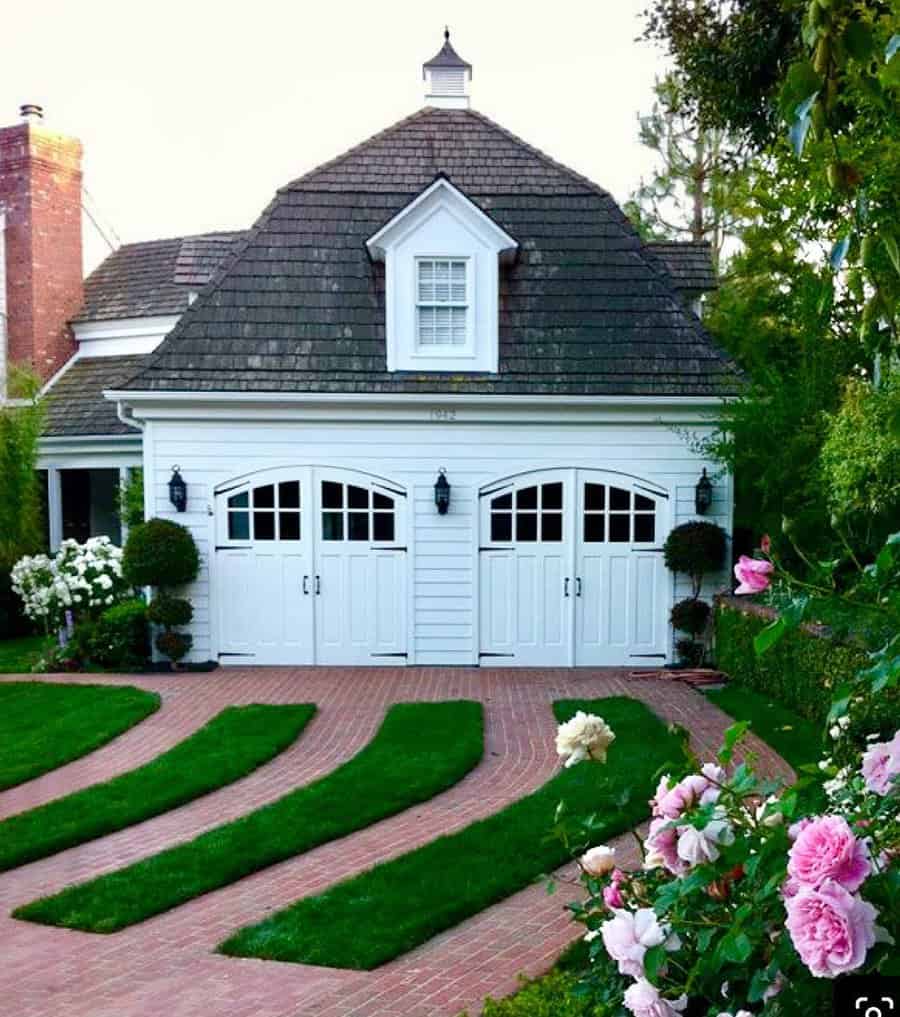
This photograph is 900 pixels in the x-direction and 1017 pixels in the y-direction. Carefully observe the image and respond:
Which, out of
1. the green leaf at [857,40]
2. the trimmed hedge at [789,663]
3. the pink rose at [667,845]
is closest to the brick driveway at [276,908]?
the trimmed hedge at [789,663]

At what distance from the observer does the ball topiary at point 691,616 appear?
10.7 metres

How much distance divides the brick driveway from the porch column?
265 inches

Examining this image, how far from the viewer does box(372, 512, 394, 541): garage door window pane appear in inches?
436

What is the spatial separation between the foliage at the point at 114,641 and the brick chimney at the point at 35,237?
6.62m

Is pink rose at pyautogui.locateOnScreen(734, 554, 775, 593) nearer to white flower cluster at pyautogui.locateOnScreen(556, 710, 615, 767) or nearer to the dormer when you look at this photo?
white flower cluster at pyautogui.locateOnScreen(556, 710, 615, 767)

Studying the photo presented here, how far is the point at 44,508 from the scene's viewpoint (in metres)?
15.6

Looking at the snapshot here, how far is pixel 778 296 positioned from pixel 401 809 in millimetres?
11424

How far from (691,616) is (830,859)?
9323 mm

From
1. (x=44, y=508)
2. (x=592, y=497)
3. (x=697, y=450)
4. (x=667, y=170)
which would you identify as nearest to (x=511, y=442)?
(x=592, y=497)

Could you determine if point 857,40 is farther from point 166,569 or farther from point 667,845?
point 166,569

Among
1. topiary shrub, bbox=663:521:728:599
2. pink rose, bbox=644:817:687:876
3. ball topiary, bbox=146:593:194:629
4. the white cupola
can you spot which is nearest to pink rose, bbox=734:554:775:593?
pink rose, bbox=644:817:687:876

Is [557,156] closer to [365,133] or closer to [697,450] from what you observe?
[365,133]

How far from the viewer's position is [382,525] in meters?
11.1

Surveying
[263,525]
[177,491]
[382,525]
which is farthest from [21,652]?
[382,525]
